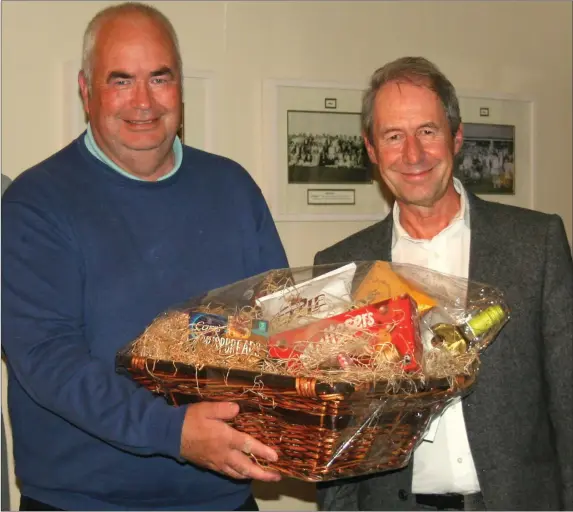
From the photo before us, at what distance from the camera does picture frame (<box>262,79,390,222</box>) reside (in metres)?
2.22

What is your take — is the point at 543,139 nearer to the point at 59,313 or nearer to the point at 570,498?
the point at 570,498

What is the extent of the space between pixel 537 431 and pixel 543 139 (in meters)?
1.40

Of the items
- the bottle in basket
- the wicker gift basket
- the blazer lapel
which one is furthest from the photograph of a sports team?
the bottle in basket

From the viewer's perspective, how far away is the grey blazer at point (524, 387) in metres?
1.49

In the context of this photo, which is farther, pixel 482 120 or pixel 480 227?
pixel 482 120

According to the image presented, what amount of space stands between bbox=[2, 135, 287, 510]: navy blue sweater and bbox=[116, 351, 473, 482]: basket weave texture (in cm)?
8

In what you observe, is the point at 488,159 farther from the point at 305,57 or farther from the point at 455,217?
the point at 455,217

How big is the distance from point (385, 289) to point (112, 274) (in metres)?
0.50

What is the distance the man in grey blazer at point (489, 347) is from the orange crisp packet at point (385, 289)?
10.8 inches

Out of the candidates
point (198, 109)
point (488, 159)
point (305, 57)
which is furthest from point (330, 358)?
point (488, 159)

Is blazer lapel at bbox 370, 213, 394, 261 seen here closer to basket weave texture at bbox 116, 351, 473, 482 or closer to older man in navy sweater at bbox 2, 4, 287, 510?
older man in navy sweater at bbox 2, 4, 287, 510

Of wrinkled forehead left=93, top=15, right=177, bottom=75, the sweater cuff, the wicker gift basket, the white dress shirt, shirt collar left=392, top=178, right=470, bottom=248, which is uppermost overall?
wrinkled forehead left=93, top=15, right=177, bottom=75

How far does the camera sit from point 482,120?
8.25ft

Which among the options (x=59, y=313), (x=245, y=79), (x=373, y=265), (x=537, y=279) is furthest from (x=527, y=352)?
(x=245, y=79)
